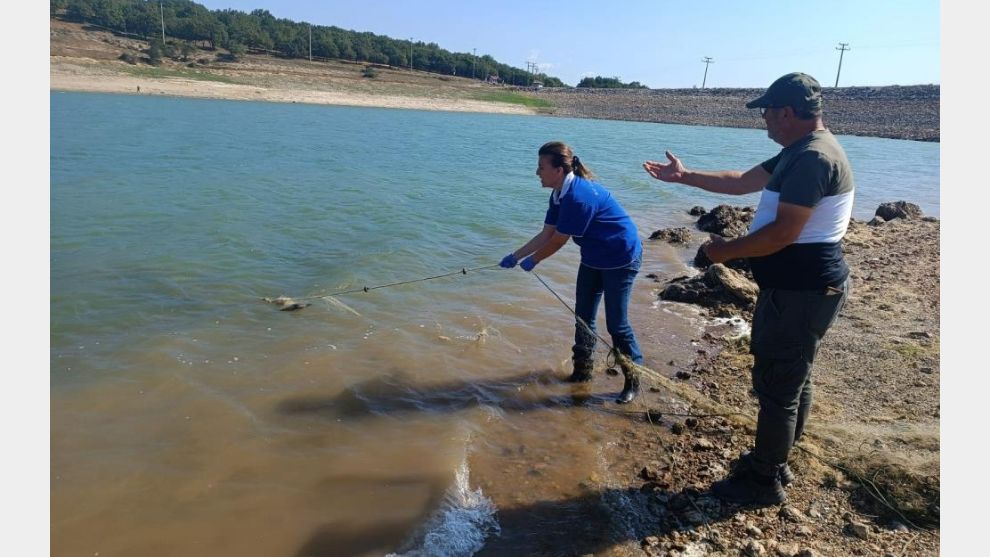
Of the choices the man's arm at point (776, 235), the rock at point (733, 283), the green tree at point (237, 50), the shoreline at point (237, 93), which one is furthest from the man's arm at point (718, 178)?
the green tree at point (237, 50)

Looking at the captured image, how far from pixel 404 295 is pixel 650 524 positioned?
16.9 ft

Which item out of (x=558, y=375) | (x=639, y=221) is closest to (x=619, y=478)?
(x=558, y=375)

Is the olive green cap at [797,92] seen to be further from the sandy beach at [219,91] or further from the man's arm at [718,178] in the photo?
the sandy beach at [219,91]

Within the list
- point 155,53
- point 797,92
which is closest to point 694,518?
point 797,92

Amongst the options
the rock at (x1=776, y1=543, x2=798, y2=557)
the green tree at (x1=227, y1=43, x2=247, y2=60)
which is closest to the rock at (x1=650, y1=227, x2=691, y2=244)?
the rock at (x1=776, y1=543, x2=798, y2=557)

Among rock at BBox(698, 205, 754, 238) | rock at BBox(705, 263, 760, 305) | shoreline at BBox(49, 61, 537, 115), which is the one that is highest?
shoreline at BBox(49, 61, 537, 115)

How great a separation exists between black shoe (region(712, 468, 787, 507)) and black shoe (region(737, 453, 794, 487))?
0.04 metres

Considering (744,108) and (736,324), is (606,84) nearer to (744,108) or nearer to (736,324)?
(744,108)

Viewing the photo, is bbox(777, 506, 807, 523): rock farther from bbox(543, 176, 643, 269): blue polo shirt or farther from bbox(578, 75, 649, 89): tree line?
bbox(578, 75, 649, 89): tree line

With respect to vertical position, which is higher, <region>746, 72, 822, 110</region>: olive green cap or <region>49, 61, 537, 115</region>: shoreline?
<region>49, 61, 537, 115</region>: shoreline

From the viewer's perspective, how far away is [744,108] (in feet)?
218

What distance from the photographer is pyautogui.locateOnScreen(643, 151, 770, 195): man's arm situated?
13.6 ft

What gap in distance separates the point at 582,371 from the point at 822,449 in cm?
219

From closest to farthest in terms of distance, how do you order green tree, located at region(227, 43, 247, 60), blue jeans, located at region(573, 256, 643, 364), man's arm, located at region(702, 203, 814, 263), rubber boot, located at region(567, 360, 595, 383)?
man's arm, located at region(702, 203, 814, 263) < blue jeans, located at region(573, 256, 643, 364) < rubber boot, located at region(567, 360, 595, 383) < green tree, located at region(227, 43, 247, 60)
